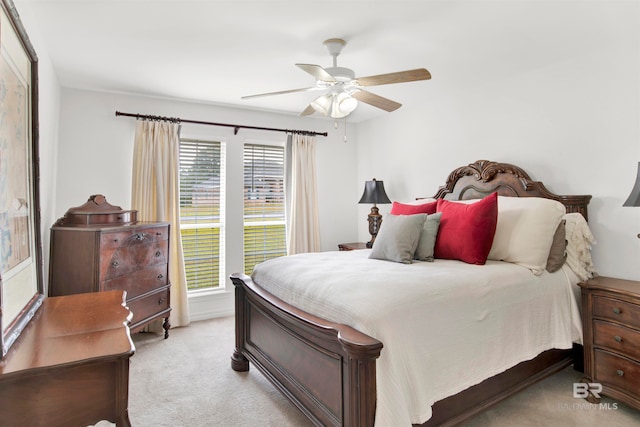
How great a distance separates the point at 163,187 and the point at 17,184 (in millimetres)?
2321

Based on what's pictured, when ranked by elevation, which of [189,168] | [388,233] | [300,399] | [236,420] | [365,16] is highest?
[365,16]

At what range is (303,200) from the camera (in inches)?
173

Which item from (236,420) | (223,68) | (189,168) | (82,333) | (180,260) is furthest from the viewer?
(189,168)

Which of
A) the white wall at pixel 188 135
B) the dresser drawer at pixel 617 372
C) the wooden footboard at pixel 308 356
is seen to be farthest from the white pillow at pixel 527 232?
the white wall at pixel 188 135

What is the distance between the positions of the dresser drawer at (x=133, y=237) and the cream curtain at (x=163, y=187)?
221 millimetres

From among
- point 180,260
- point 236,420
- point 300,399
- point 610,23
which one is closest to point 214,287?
point 180,260

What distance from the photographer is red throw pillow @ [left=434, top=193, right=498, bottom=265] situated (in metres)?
2.43

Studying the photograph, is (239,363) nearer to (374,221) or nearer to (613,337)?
(374,221)

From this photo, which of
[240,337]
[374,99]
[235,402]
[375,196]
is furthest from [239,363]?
[375,196]

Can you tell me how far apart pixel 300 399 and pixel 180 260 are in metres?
2.33

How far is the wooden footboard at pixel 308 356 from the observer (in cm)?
144

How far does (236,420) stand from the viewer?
2.07 meters

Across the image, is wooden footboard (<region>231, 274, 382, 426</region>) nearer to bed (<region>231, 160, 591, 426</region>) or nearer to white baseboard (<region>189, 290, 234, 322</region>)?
bed (<region>231, 160, 591, 426</region>)

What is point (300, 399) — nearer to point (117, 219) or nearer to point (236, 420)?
point (236, 420)
